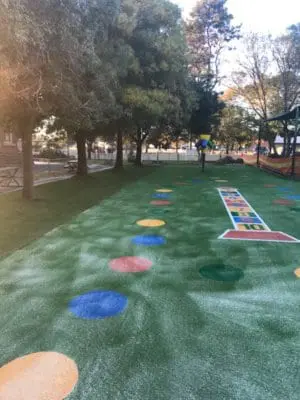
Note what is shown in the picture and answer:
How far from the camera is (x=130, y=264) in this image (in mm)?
5098

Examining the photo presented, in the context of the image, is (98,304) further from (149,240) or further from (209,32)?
(209,32)

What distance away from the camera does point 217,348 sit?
2.99 metres

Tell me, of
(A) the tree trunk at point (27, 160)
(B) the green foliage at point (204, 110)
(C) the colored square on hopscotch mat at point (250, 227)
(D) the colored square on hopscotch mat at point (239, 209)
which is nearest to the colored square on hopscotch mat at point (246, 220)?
(C) the colored square on hopscotch mat at point (250, 227)

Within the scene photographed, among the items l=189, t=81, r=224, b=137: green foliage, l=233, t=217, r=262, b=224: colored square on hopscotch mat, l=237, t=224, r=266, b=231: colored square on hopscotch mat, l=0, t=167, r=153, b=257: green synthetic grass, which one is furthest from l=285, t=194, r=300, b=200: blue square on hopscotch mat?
l=189, t=81, r=224, b=137: green foliage

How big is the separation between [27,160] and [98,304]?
768 cm

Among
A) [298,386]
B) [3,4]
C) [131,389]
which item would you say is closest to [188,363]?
[131,389]

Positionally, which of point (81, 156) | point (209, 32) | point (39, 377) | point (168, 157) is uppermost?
point (209, 32)

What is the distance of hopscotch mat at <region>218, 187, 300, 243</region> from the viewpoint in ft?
21.5

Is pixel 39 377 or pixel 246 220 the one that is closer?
pixel 39 377

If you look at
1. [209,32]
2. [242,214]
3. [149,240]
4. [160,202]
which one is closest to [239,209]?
[242,214]

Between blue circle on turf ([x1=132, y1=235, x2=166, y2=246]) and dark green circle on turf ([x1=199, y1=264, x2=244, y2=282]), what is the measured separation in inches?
55.2

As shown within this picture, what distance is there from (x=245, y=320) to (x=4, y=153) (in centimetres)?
2808

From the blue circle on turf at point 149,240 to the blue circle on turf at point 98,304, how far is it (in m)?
2.09

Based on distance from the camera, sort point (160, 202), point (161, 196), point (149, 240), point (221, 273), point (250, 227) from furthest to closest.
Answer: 1. point (161, 196)
2. point (160, 202)
3. point (250, 227)
4. point (149, 240)
5. point (221, 273)
